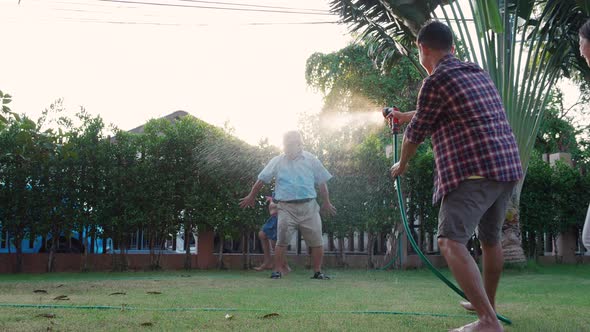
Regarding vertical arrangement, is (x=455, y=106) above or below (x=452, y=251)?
above

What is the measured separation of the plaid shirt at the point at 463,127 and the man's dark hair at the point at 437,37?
124 mm

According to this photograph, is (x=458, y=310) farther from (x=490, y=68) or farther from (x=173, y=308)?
(x=490, y=68)

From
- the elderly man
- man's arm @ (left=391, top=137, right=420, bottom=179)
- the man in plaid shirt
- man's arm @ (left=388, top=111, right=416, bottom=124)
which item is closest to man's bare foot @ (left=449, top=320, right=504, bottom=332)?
the man in plaid shirt

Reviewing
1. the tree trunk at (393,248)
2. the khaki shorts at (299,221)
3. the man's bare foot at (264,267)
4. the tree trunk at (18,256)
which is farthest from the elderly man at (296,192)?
the tree trunk at (18,256)

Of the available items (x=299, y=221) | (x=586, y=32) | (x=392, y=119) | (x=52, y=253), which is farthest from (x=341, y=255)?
(x=586, y=32)

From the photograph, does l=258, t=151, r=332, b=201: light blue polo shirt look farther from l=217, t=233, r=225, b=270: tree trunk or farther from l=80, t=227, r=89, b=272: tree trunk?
l=80, t=227, r=89, b=272: tree trunk

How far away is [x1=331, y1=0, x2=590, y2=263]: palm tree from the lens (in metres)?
8.62

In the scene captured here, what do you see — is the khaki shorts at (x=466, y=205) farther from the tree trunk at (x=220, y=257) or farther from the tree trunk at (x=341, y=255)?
the tree trunk at (x=220, y=257)

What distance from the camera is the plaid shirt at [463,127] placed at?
3088 millimetres

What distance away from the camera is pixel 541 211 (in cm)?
1173

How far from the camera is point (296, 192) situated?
7.51 m

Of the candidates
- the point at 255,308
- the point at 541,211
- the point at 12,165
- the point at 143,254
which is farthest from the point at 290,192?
the point at 541,211

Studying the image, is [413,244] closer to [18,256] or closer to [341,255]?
[341,255]

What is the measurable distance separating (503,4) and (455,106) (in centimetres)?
661
